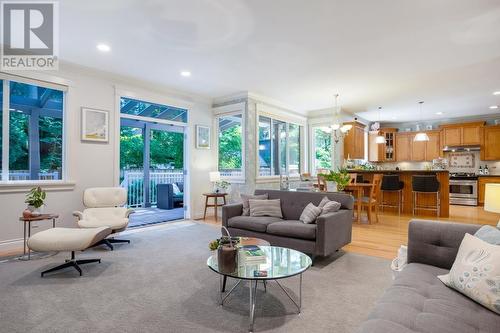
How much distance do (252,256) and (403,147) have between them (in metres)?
9.50

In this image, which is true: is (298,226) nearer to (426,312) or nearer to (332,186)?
(332,186)

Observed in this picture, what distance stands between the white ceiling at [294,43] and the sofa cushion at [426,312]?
273 centimetres

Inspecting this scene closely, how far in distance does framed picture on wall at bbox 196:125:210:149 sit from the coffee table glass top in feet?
13.5

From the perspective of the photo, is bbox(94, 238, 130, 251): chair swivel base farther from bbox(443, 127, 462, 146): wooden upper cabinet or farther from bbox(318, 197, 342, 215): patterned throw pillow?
bbox(443, 127, 462, 146): wooden upper cabinet

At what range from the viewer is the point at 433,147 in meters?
9.39

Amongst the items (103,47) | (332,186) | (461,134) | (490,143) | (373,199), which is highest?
(103,47)

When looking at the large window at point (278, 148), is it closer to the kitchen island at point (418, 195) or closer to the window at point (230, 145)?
the window at point (230, 145)

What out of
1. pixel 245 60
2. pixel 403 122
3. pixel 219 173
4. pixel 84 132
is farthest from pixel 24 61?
pixel 403 122

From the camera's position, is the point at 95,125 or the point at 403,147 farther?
the point at 403,147

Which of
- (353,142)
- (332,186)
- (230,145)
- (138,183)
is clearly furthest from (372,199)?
(138,183)

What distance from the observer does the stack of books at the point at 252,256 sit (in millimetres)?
2301

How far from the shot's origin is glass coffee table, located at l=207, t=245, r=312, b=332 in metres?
2.00

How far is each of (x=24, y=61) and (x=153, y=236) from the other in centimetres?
328

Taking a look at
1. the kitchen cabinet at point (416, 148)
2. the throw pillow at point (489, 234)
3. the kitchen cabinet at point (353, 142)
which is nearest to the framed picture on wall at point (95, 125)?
the throw pillow at point (489, 234)
